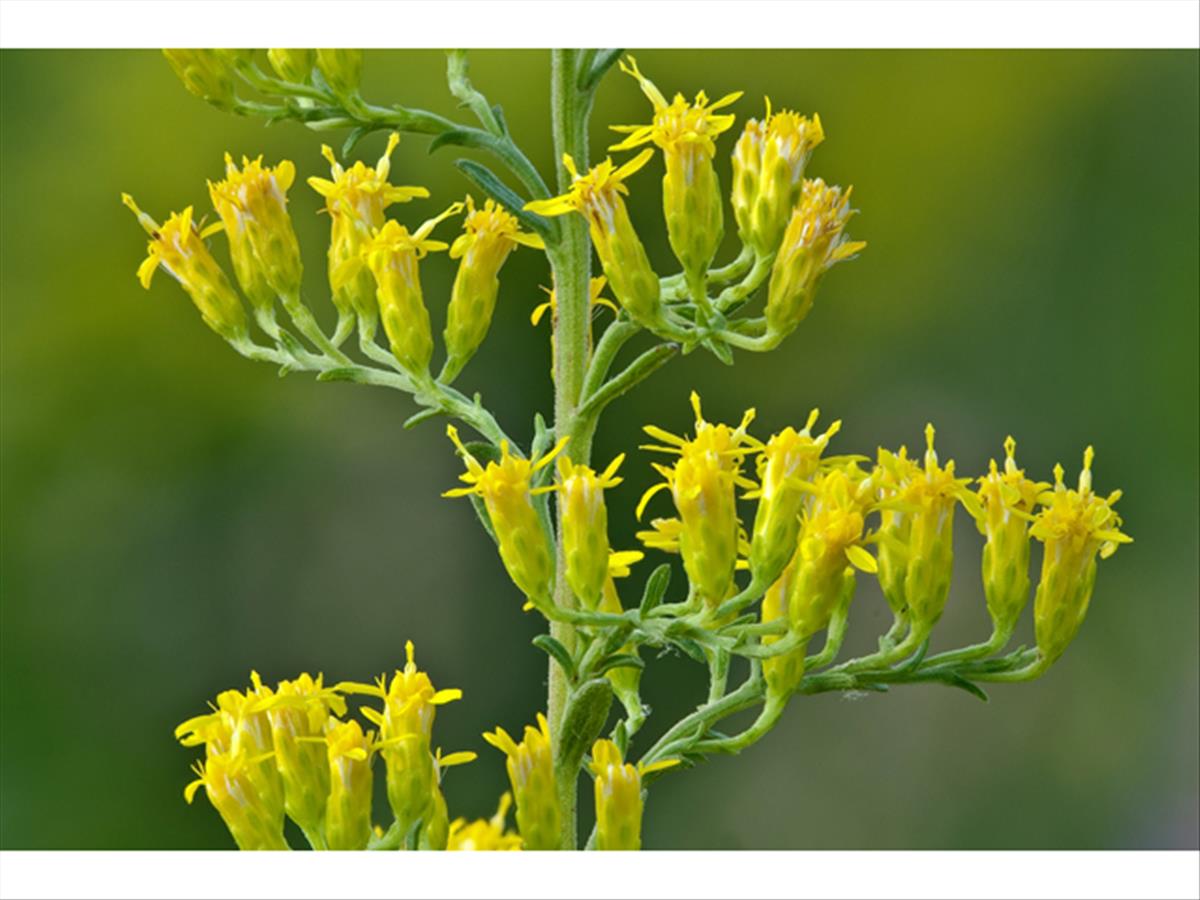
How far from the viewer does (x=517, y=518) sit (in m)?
2.13

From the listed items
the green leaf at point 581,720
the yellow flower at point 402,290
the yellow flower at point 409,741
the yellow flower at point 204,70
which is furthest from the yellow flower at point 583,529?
the yellow flower at point 204,70

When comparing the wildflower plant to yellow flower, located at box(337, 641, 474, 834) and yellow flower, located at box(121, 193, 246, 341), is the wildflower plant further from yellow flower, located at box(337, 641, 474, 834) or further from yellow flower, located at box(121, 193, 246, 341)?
yellow flower, located at box(121, 193, 246, 341)

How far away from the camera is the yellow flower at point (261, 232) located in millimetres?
2473

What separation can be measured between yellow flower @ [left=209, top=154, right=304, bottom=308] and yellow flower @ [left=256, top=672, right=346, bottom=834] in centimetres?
62

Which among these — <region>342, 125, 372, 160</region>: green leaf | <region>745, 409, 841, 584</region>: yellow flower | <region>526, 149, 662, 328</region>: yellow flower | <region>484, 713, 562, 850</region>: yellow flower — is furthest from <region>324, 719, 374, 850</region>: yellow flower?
<region>342, 125, 372, 160</region>: green leaf

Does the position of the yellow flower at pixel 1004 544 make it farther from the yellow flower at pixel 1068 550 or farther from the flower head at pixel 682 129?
the flower head at pixel 682 129

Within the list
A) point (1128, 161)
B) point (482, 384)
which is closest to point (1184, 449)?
point (1128, 161)

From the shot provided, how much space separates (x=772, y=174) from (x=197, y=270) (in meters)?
0.90

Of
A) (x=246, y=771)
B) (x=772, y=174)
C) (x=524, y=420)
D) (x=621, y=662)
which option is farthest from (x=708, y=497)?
(x=524, y=420)

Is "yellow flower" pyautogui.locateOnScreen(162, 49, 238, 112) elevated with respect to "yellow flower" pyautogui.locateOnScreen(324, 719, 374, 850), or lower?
elevated

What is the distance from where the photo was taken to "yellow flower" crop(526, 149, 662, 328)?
215 cm

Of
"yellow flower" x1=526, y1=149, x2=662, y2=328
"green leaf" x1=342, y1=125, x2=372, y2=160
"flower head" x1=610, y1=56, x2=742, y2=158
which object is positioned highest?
"flower head" x1=610, y1=56, x2=742, y2=158

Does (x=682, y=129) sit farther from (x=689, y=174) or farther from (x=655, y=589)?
(x=655, y=589)

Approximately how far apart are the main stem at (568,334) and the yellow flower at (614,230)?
0.05 m
